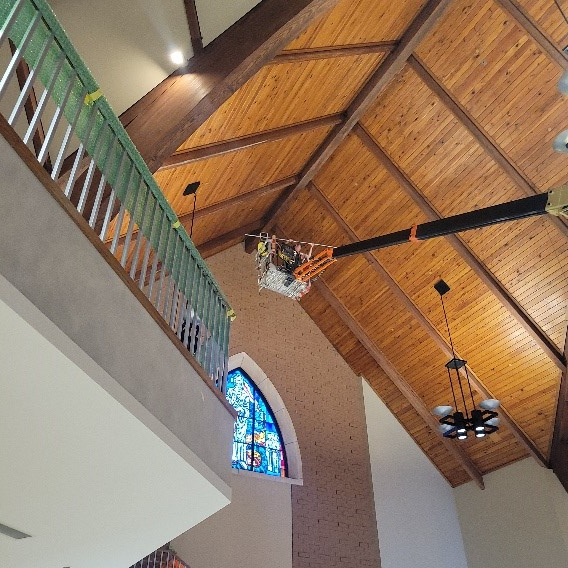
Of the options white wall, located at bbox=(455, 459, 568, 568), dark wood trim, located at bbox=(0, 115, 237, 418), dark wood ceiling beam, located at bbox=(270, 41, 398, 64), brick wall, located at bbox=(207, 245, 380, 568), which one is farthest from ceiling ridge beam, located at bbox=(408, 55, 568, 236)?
dark wood trim, located at bbox=(0, 115, 237, 418)

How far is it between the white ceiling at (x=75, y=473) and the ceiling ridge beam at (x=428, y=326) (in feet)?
17.5

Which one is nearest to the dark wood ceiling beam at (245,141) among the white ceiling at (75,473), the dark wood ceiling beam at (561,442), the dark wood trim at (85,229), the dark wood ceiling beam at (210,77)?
→ the dark wood ceiling beam at (210,77)

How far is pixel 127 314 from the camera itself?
280 centimetres

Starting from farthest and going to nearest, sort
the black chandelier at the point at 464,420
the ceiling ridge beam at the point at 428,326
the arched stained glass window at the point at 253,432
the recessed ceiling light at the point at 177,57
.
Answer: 1. the ceiling ridge beam at the point at 428,326
2. the arched stained glass window at the point at 253,432
3. the black chandelier at the point at 464,420
4. the recessed ceiling light at the point at 177,57

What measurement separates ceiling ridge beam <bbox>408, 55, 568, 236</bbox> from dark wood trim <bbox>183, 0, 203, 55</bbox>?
3.30 metres

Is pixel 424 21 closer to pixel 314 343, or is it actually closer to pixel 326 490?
pixel 314 343

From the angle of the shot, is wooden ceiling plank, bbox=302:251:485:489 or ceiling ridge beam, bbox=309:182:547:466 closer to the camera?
ceiling ridge beam, bbox=309:182:547:466

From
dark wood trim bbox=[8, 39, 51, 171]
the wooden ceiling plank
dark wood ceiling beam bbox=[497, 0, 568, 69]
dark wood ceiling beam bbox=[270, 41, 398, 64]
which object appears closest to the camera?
dark wood trim bbox=[8, 39, 51, 171]

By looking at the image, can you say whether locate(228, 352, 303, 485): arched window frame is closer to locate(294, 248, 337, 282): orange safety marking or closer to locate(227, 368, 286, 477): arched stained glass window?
locate(227, 368, 286, 477): arched stained glass window

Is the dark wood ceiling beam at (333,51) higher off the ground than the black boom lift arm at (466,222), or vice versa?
the dark wood ceiling beam at (333,51)

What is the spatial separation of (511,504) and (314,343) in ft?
12.6

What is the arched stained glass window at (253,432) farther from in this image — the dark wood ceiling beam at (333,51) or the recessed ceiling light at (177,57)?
the recessed ceiling light at (177,57)

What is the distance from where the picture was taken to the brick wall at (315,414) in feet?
27.3

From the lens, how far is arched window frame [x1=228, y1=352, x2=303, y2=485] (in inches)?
340
